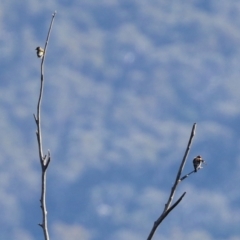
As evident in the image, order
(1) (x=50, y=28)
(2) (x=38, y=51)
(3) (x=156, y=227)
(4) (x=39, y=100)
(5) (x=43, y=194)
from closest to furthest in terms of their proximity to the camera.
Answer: (3) (x=156, y=227) < (5) (x=43, y=194) < (4) (x=39, y=100) < (1) (x=50, y=28) < (2) (x=38, y=51)

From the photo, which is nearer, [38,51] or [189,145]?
[189,145]

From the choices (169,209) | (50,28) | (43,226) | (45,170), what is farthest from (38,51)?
(169,209)

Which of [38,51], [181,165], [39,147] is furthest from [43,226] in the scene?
[38,51]

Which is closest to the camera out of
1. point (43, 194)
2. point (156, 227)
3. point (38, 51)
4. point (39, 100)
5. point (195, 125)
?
point (156, 227)

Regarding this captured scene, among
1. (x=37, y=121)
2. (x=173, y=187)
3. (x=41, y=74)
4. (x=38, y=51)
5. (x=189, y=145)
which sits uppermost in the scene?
(x=38, y=51)

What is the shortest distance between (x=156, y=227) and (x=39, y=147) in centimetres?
174

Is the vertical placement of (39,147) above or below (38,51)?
below

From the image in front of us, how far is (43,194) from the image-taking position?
5.30 m

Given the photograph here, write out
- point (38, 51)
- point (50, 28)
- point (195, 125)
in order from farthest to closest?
point (38, 51) < point (50, 28) < point (195, 125)

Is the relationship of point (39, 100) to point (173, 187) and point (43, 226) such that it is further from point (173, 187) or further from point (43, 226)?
point (173, 187)

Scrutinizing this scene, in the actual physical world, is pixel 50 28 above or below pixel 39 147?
above

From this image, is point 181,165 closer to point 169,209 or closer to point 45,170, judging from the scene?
point 169,209

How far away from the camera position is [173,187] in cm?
490

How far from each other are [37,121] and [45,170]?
61cm
